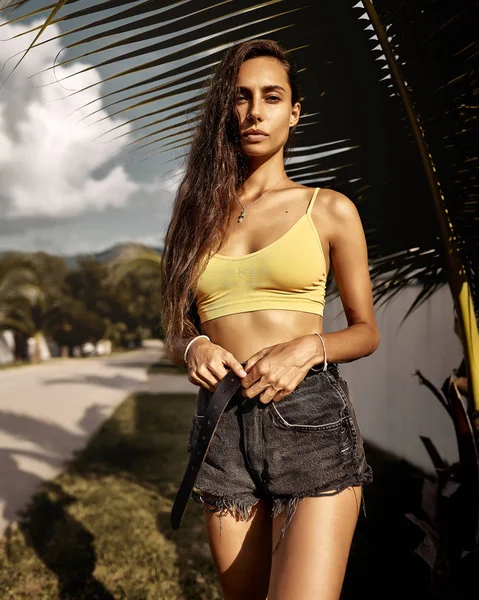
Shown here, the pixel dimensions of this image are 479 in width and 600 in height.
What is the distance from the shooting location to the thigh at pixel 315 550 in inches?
52.9

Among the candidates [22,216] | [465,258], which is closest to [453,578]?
[465,258]

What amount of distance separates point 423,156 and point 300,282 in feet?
2.99

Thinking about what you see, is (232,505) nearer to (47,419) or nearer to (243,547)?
(243,547)

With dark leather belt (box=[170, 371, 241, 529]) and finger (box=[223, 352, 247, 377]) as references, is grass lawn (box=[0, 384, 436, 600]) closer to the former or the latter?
dark leather belt (box=[170, 371, 241, 529])

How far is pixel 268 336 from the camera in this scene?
4.90 ft

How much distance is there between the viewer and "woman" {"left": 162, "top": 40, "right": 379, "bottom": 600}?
4.57ft

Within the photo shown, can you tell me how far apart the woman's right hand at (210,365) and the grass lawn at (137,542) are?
233 cm

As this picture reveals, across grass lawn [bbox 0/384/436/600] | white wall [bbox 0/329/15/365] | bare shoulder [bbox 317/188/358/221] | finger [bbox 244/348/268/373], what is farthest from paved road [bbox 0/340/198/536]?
white wall [bbox 0/329/15/365]

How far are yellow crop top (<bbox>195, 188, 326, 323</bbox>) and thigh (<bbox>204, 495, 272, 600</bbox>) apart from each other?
48 cm

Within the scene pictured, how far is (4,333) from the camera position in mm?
31391

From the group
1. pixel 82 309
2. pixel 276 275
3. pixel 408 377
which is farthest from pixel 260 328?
pixel 82 309

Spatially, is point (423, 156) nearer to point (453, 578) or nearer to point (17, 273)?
point (453, 578)

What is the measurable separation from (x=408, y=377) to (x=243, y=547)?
183 inches

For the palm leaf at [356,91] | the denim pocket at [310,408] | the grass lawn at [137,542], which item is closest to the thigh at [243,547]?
the denim pocket at [310,408]
